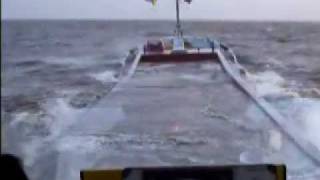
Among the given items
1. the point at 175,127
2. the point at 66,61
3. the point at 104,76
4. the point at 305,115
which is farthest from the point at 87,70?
the point at 305,115

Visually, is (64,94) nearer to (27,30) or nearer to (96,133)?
(96,133)

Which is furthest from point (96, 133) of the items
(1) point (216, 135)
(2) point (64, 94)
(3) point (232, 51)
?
(3) point (232, 51)

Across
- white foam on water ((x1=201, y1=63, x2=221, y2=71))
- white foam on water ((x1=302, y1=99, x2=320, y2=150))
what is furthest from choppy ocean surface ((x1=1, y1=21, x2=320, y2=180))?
white foam on water ((x1=201, y1=63, x2=221, y2=71))

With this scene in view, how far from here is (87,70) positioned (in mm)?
3674

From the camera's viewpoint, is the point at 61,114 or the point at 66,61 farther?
the point at 66,61

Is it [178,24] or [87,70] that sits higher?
[178,24]

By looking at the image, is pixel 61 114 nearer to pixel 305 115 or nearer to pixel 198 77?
pixel 198 77

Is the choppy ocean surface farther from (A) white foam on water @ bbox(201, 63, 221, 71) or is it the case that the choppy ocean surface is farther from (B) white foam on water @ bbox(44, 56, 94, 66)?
(A) white foam on water @ bbox(201, 63, 221, 71)

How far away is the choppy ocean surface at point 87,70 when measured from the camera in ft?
9.82

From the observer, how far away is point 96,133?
10.5 ft

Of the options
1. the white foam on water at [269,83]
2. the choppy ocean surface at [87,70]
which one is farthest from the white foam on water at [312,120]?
the white foam on water at [269,83]

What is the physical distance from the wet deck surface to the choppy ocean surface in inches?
1.9

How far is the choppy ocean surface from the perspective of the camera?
9.82 feet

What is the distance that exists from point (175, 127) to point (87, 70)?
781mm
